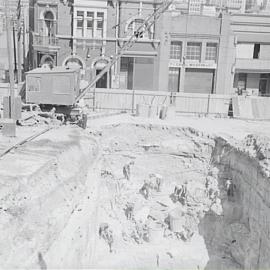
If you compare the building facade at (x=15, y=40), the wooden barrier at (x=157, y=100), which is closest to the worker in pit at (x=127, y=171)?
the wooden barrier at (x=157, y=100)

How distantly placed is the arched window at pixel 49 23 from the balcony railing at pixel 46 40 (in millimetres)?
497

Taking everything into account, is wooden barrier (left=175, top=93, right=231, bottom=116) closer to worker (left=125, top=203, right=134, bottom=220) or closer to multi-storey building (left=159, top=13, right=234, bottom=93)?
multi-storey building (left=159, top=13, right=234, bottom=93)

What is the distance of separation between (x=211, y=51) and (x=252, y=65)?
5416 millimetres

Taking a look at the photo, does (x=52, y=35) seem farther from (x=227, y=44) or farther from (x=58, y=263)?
(x=58, y=263)

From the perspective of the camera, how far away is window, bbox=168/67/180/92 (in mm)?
38903

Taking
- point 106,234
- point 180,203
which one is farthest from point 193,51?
point 106,234

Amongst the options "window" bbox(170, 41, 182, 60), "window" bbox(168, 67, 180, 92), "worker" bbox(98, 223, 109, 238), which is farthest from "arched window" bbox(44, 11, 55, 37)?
"worker" bbox(98, 223, 109, 238)

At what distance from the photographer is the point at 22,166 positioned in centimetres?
1631

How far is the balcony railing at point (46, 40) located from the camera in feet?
119

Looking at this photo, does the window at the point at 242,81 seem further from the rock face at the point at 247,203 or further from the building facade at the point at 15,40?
the rock face at the point at 247,203

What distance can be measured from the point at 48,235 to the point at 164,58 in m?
26.4

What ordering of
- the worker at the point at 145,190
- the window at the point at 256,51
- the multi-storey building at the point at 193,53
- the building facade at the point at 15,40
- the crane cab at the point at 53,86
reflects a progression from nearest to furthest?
the worker at the point at 145,190
the crane cab at the point at 53,86
the multi-storey building at the point at 193,53
the building facade at the point at 15,40
the window at the point at 256,51

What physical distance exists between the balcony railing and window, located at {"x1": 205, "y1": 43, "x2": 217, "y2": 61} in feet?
41.8

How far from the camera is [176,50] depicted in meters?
38.4
